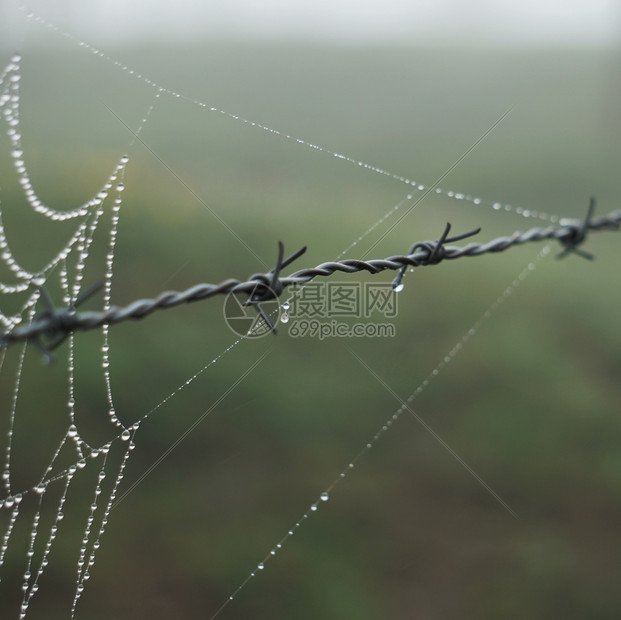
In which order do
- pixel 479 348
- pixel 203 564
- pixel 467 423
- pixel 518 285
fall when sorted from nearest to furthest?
pixel 203 564 < pixel 467 423 < pixel 479 348 < pixel 518 285

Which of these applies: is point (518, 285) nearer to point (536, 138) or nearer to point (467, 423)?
point (467, 423)


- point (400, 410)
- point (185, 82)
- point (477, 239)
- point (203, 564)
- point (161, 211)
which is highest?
point (185, 82)

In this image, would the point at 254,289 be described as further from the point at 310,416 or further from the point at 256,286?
the point at 310,416

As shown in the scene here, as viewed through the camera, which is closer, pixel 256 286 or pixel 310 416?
pixel 256 286

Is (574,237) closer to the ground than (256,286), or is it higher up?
higher up

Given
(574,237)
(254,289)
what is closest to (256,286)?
(254,289)

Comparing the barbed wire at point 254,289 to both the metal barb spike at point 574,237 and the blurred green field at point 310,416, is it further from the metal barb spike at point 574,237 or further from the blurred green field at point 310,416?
the blurred green field at point 310,416

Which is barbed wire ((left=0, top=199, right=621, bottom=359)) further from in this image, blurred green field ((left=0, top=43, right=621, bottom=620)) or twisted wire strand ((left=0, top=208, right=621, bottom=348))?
blurred green field ((left=0, top=43, right=621, bottom=620))

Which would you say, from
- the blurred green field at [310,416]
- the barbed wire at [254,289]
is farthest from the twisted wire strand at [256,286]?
the blurred green field at [310,416]

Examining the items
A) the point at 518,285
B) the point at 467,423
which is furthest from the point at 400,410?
the point at 518,285
